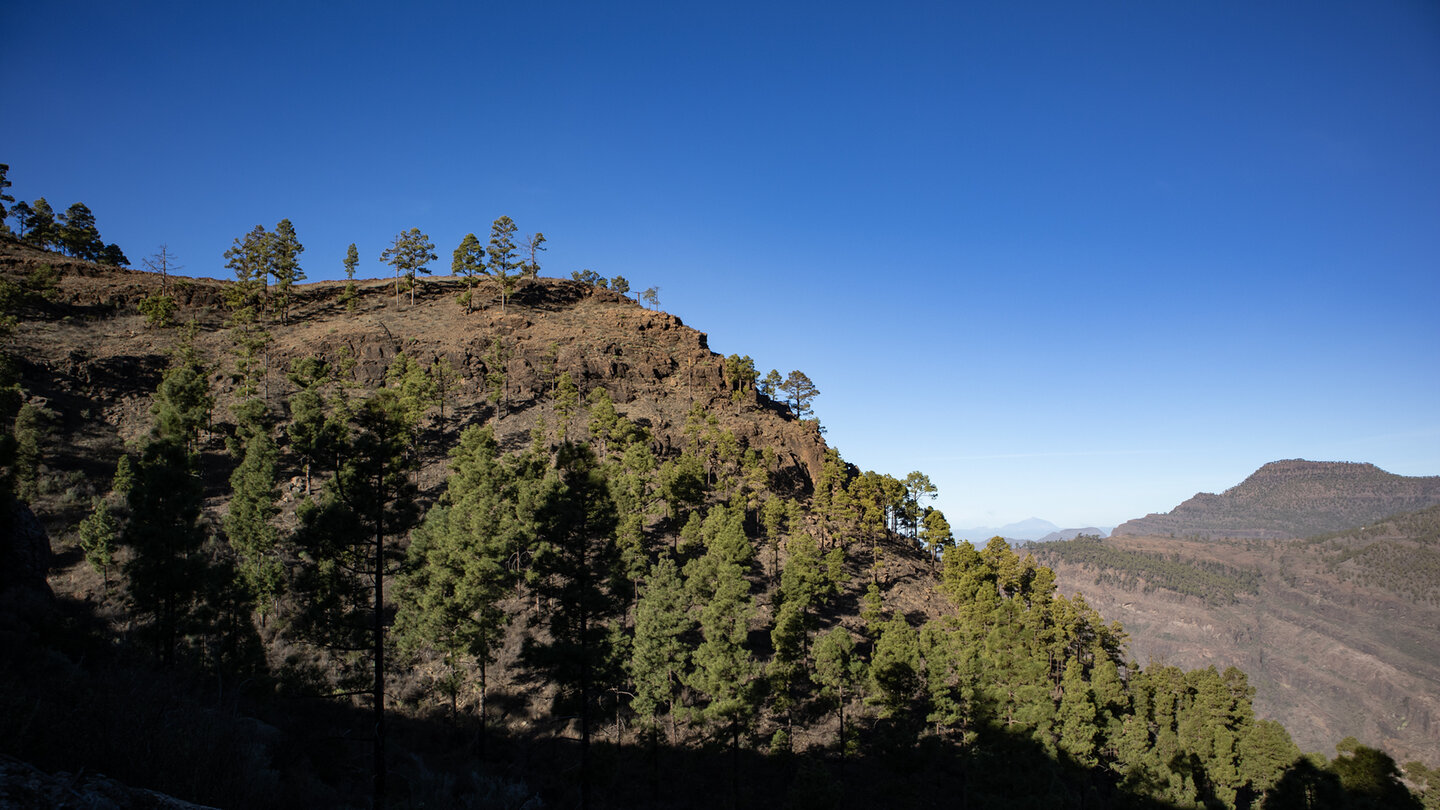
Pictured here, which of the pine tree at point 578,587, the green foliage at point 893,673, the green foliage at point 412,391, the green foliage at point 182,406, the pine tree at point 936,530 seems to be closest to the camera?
the pine tree at point 578,587

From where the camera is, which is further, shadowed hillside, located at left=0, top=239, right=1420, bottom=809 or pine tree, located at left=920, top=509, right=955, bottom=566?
pine tree, located at left=920, top=509, right=955, bottom=566

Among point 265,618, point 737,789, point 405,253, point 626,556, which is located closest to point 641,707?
point 737,789

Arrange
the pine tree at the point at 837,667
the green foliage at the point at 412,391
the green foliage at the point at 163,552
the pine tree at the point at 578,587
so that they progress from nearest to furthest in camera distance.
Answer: the pine tree at the point at 578,587
the green foliage at the point at 163,552
the pine tree at the point at 837,667
the green foliage at the point at 412,391

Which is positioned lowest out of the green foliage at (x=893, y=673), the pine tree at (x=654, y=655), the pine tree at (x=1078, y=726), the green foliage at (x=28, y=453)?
the pine tree at (x=1078, y=726)

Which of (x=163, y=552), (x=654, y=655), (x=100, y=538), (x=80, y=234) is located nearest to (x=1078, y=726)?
(x=654, y=655)

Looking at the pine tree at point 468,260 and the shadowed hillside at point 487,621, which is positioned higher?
the pine tree at point 468,260

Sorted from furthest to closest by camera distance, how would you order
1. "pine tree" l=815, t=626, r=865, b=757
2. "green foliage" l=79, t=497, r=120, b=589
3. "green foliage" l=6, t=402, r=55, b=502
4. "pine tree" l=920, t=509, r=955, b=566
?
"pine tree" l=920, t=509, r=955, b=566
"green foliage" l=6, t=402, r=55, b=502
"pine tree" l=815, t=626, r=865, b=757
"green foliage" l=79, t=497, r=120, b=589

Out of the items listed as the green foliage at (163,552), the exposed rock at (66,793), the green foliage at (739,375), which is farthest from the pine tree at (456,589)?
the green foliage at (739,375)

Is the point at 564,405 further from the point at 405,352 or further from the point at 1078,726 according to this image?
the point at 1078,726

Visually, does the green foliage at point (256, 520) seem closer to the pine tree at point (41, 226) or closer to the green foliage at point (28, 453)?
the green foliage at point (28, 453)

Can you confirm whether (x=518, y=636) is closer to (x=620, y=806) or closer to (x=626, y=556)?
(x=626, y=556)

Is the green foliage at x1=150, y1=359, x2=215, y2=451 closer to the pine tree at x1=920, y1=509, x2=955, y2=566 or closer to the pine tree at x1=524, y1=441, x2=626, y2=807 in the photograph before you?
the pine tree at x1=524, y1=441, x2=626, y2=807

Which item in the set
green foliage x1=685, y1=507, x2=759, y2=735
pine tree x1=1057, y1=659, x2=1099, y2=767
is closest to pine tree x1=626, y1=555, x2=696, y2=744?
green foliage x1=685, y1=507, x2=759, y2=735

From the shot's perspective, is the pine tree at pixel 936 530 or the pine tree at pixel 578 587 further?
the pine tree at pixel 936 530
